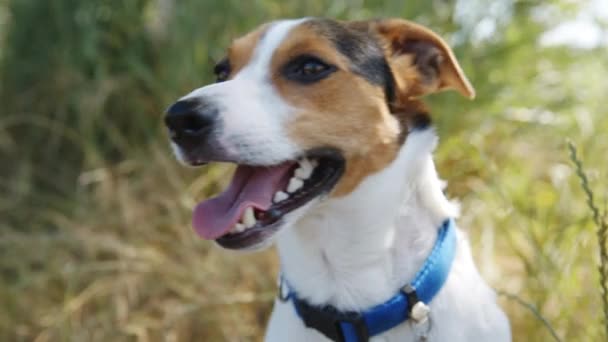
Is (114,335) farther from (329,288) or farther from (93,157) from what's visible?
(329,288)

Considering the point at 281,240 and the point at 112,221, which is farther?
the point at 112,221

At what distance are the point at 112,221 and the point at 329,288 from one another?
2.32m

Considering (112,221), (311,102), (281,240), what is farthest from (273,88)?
(112,221)

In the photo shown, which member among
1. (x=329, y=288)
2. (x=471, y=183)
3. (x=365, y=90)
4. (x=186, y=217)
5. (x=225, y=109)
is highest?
(x=225, y=109)

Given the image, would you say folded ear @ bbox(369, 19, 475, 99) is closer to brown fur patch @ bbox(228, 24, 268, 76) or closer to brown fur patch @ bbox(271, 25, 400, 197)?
brown fur patch @ bbox(271, 25, 400, 197)

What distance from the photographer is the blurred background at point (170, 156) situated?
4.07 m

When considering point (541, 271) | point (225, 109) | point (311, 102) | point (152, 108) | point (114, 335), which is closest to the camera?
point (225, 109)

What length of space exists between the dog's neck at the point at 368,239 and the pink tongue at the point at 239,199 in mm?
156

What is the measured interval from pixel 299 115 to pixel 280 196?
0.81 feet

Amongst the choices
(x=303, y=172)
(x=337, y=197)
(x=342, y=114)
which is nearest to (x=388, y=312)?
(x=337, y=197)

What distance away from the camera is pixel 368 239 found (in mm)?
2547

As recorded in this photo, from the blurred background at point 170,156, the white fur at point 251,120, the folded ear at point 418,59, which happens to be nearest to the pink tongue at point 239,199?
the white fur at point 251,120

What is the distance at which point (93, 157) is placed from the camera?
4.75 m

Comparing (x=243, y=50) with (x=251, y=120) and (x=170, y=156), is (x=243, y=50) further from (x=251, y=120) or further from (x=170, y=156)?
(x=170, y=156)
